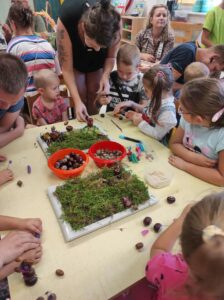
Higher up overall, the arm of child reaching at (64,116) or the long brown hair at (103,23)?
the long brown hair at (103,23)

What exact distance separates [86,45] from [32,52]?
634 millimetres

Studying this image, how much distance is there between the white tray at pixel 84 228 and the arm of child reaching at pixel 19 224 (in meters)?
0.08

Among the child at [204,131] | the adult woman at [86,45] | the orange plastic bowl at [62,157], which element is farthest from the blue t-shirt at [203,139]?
the adult woman at [86,45]

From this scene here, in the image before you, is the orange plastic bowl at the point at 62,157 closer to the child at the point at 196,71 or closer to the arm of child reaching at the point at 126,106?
the arm of child reaching at the point at 126,106

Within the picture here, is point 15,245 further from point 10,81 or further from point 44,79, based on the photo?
point 44,79

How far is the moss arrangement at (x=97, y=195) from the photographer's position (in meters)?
0.88

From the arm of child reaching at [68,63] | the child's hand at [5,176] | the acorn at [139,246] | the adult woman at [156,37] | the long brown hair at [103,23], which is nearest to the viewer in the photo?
the acorn at [139,246]

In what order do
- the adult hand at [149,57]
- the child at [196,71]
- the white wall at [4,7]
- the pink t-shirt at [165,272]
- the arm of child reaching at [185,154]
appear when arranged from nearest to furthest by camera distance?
the pink t-shirt at [165,272] < the arm of child reaching at [185,154] < the child at [196,71] < the adult hand at [149,57] < the white wall at [4,7]

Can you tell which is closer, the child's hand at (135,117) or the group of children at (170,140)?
the group of children at (170,140)

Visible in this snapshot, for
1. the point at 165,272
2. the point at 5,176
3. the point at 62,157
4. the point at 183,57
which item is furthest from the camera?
the point at 183,57

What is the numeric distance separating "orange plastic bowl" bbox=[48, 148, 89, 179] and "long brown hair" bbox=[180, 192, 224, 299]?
595mm

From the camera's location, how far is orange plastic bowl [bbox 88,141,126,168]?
1.13 metres

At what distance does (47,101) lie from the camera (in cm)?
187

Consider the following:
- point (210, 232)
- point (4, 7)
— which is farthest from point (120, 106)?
point (4, 7)
